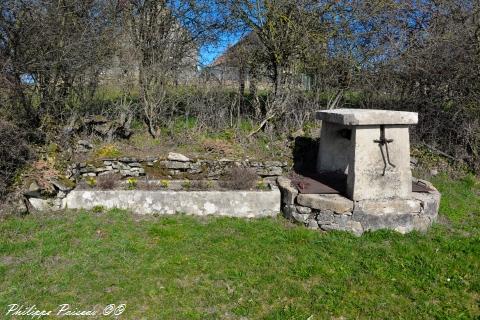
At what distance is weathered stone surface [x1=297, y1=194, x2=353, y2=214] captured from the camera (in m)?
4.97

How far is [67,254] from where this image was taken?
429 cm

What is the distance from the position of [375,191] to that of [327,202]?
68 centimetres

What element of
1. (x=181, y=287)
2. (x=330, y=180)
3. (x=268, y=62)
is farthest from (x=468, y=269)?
(x=268, y=62)

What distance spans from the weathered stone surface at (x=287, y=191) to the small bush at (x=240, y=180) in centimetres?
45

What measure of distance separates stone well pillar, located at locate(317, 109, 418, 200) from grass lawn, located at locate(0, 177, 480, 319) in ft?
2.02

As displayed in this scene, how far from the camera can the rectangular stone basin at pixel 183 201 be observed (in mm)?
5582

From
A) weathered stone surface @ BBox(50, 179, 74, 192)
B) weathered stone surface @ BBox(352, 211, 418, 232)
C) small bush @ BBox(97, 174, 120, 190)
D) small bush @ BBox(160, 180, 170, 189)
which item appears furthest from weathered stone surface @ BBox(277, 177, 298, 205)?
weathered stone surface @ BBox(50, 179, 74, 192)

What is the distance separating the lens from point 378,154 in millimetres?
5008

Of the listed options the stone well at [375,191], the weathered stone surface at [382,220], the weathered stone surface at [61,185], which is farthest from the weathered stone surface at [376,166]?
the weathered stone surface at [61,185]

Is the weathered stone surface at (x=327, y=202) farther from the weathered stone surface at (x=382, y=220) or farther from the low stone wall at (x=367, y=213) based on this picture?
the weathered stone surface at (x=382, y=220)

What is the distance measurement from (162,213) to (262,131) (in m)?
3.29

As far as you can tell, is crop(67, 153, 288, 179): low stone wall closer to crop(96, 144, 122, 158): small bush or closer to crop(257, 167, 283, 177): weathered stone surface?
crop(257, 167, 283, 177): weathered stone surface

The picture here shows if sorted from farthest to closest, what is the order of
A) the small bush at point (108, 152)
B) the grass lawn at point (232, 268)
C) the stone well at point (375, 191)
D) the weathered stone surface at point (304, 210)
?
the small bush at point (108, 152) → the weathered stone surface at point (304, 210) → the stone well at point (375, 191) → the grass lawn at point (232, 268)

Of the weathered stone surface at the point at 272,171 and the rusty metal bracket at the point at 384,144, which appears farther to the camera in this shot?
the weathered stone surface at the point at 272,171
